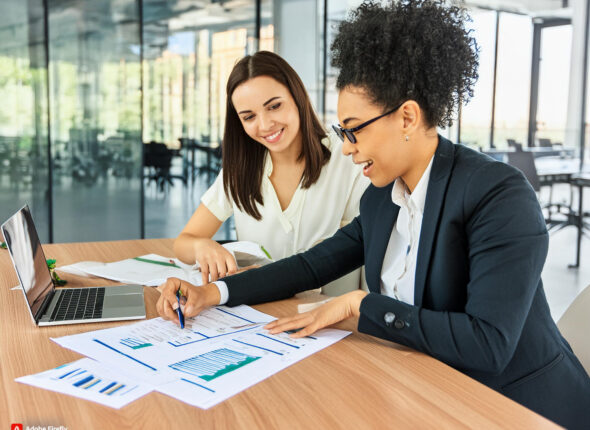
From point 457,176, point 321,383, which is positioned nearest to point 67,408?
point 321,383

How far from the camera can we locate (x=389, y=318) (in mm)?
1172

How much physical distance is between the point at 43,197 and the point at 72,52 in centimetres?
133

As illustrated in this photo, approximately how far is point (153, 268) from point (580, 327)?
1.29 meters

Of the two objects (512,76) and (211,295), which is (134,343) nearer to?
(211,295)

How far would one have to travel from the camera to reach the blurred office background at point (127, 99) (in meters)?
5.07

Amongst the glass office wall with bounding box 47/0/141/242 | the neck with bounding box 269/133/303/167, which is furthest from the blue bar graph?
the glass office wall with bounding box 47/0/141/242

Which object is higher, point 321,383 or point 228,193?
point 228,193

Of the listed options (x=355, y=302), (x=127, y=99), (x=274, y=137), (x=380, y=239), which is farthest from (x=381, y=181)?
(x=127, y=99)

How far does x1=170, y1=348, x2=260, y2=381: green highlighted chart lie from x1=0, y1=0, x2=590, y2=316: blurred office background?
376 centimetres

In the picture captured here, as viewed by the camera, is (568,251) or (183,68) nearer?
(183,68)

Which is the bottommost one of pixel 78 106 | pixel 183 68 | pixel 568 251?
pixel 568 251

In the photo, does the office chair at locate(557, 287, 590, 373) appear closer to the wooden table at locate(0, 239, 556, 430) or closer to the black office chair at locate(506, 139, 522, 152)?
the wooden table at locate(0, 239, 556, 430)

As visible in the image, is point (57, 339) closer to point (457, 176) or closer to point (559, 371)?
point (457, 176)

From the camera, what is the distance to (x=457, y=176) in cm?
125
